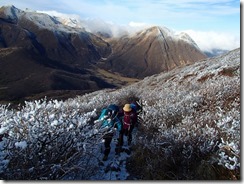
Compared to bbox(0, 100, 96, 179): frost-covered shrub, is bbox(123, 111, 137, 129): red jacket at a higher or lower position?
lower

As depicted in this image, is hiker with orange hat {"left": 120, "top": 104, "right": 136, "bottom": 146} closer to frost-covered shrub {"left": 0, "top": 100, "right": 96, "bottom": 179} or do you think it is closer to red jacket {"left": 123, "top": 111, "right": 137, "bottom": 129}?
red jacket {"left": 123, "top": 111, "right": 137, "bottom": 129}

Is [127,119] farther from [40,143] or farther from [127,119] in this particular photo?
[40,143]

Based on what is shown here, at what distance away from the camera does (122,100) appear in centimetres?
1953

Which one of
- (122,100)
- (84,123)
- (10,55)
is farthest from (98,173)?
(10,55)

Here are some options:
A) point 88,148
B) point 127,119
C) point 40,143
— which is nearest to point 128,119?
point 127,119

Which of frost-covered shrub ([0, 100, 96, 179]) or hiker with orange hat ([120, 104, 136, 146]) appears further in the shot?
hiker with orange hat ([120, 104, 136, 146])

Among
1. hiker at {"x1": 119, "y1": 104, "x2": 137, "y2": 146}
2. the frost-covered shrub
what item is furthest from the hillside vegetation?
hiker at {"x1": 119, "y1": 104, "x2": 137, "y2": 146}

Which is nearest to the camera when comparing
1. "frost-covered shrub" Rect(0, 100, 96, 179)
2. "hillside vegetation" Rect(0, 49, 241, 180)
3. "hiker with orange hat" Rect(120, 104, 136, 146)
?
"frost-covered shrub" Rect(0, 100, 96, 179)

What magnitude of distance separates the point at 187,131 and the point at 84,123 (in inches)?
100.0

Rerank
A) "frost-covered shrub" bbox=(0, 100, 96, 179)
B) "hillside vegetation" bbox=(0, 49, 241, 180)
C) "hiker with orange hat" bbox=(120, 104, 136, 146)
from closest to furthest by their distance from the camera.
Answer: "frost-covered shrub" bbox=(0, 100, 96, 179) → "hillside vegetation" bbox=(0, 49, 241, 180) → "hiker with orange hat" bbox=(120, 104, 136, 146)

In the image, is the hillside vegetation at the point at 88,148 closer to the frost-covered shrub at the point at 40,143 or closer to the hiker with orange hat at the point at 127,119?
the frost-covered shrub at the point at 40,143

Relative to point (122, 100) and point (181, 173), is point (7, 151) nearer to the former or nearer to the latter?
point (181, 173)

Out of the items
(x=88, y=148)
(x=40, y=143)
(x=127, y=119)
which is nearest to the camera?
(x=40, y=143)

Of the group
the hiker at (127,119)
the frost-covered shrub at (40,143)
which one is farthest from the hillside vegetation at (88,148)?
the hiker at (127,119)
